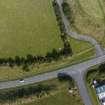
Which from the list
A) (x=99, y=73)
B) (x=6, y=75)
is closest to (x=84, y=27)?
(x=99, y=73)

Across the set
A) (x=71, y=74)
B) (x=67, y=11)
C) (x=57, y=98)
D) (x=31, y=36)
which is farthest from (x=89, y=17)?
(x=57, y=98)

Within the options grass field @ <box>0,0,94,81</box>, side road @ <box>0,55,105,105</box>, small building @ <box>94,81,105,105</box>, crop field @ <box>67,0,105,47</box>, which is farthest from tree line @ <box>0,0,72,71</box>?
small building @ <box>94,81,105,105</box>

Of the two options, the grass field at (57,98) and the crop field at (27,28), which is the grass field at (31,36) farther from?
the grass field at (57,98)

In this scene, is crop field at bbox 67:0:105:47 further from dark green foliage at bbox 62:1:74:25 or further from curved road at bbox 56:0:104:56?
curved road at bbox 56:0:104:56

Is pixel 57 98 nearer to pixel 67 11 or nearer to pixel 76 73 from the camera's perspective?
pixel 76 73

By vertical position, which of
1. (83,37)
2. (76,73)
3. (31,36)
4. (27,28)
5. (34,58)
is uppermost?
(27,28)

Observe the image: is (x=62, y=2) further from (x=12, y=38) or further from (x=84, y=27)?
(x=12, y=38)

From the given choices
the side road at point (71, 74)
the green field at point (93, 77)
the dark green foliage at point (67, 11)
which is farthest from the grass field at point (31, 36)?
the green field at point (93, 77)
